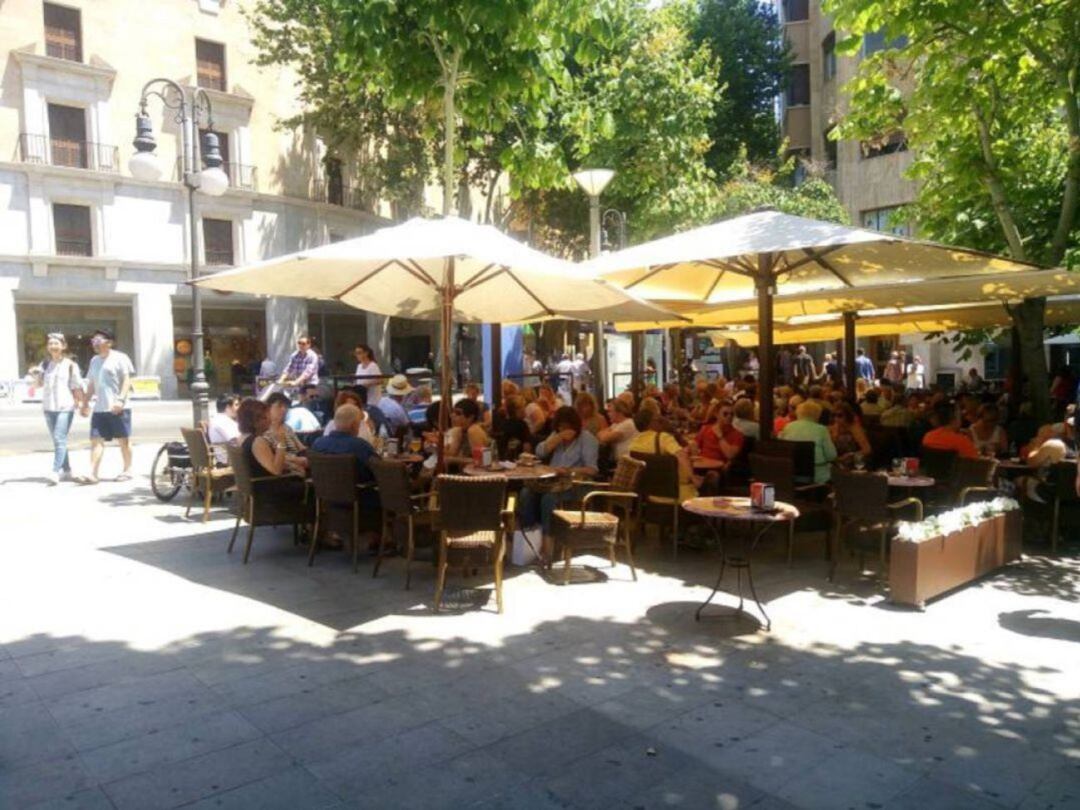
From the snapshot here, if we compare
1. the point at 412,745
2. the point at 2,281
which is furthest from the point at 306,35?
the point at 412,745

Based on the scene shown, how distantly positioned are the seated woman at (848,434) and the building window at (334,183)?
2860 centimetres

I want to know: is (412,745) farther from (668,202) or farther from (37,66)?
(37,66)

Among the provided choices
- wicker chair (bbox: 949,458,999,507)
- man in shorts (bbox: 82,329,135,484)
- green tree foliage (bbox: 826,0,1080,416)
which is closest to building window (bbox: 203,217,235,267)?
man in shorts (bbox: 82,329,135,484)

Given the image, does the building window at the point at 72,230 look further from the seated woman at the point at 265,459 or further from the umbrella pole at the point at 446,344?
the umbrella pole at the point at 446,344

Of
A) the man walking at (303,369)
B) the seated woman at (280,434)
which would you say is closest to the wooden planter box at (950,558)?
the seated woman at (280,434)

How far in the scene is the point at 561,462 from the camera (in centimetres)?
732

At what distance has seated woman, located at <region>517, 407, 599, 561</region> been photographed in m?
6.84

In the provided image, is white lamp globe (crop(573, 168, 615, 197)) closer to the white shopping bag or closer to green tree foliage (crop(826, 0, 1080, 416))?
green tree foliage (crop(826, 0, 1080, 416))

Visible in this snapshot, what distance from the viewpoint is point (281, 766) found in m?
3.43

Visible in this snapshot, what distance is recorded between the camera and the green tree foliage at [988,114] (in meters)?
8.11

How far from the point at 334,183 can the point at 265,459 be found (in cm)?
2935

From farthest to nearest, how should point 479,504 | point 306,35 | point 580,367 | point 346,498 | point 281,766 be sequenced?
point 306,35, point 580,367, point 346,498, point 479,504, point 281,766

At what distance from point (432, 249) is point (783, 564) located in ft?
12.5

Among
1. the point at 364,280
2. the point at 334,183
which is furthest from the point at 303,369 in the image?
the point at 334,183
